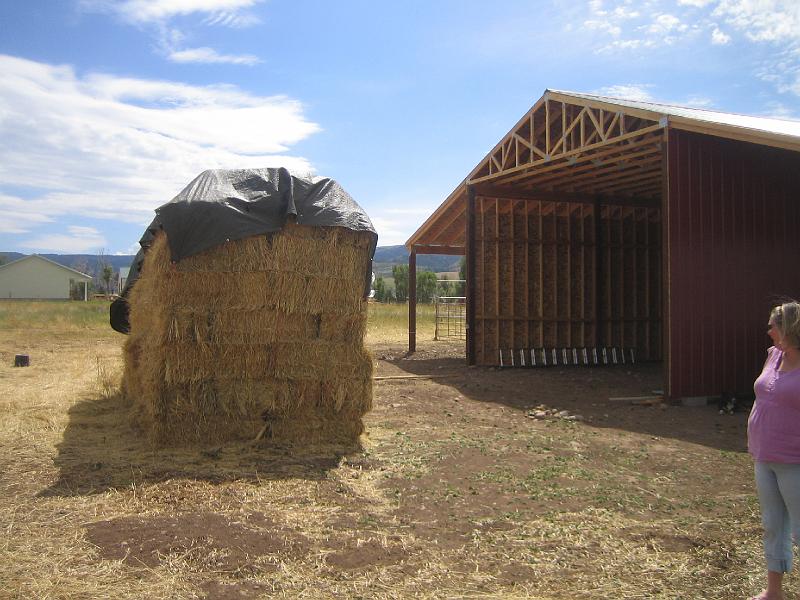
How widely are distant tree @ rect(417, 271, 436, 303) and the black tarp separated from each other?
51860 mm

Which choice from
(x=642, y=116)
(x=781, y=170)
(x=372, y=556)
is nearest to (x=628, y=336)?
(x=781, y=170)

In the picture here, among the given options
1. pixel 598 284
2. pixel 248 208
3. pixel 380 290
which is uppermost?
pixel 380 290

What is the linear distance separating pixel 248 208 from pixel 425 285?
53458 millimetres

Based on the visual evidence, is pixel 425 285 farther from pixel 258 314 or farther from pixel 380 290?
pixel 258 314

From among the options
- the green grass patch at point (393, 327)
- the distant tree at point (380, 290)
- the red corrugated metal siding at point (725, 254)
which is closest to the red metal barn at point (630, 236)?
the red corrugated metal siding at point (725, 254)

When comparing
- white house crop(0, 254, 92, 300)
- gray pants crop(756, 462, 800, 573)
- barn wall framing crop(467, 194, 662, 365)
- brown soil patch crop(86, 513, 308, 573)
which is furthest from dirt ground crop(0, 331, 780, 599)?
white house crop(0, 254, 92, 300)

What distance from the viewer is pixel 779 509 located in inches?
135

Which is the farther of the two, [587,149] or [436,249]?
[436,249]

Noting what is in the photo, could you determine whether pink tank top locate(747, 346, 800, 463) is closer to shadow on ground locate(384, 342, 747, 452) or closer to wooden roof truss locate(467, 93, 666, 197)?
shadow on ground locate(384, 342, 747, 452)

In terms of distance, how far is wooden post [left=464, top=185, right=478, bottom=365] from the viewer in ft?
46.9

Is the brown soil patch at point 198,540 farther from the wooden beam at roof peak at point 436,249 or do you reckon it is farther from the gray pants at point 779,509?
the wooden beam at roof peak at point 436,249

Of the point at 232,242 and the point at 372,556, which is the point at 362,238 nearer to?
the point at 232,242

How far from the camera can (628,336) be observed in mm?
15742

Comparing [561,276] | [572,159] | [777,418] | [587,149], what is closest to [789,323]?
[777,418]
